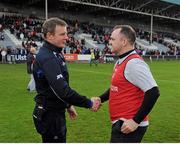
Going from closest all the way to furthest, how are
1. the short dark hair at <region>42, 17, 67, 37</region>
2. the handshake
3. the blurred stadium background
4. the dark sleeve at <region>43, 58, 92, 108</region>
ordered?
the dark sleeve at <region>43, 58, 92, 108</region> < the short dark hair at <region>42, 17, 67, 37</region> < the handshake < the blurred stadium background

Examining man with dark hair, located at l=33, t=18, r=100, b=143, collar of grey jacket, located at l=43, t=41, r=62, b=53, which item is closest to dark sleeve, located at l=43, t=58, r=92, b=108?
man with dark hair, located at l=33, t=18, r=100, b=143

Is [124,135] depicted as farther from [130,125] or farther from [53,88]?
[53,88]

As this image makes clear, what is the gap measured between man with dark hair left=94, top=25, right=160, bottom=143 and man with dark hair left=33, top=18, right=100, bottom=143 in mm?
458

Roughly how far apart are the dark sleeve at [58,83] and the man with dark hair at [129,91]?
17.8 inches

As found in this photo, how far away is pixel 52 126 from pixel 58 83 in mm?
627

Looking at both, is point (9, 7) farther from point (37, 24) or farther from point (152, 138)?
point (152, 138)

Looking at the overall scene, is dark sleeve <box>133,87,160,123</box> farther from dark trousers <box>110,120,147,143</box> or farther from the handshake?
the handshake

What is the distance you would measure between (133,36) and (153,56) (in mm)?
50932

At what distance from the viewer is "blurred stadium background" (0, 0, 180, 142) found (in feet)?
31.5

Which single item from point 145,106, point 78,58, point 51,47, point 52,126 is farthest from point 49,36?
point 78,58

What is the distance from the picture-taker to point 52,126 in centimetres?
501

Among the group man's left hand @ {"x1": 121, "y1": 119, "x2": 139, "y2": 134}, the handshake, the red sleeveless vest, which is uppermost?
the red sleeveless vest

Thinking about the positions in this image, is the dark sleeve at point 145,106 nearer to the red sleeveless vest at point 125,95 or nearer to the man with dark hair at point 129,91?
the man with dark hair at point 129,91

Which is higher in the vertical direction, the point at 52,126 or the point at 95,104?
the point at 95,104
